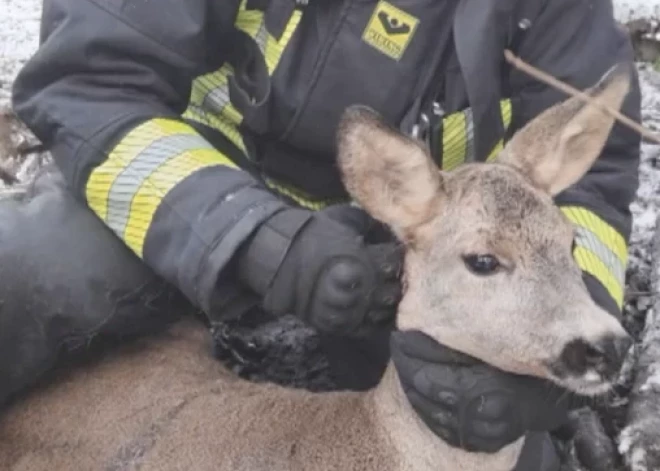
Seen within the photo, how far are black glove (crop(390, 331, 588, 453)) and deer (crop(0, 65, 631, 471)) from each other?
5 cm

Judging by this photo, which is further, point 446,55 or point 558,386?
point 446,55

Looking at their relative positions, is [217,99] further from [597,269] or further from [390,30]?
[597,269]

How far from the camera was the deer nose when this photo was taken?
2945mm

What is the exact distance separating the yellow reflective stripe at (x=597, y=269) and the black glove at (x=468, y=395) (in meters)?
0.45

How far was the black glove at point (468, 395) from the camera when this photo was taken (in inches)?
128

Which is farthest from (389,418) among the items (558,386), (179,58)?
(179,58)

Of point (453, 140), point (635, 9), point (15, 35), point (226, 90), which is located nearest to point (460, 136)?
point (453, 140)

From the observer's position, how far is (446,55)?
151 inches

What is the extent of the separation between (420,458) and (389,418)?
12cm

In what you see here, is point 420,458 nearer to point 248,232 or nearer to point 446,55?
point 248,232

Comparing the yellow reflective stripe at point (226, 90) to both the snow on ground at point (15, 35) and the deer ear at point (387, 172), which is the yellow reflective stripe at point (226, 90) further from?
the snow on ground at point (15, 35)

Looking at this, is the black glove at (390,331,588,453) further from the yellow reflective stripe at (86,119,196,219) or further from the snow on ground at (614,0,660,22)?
the snow on ground at (614,0,660,22)

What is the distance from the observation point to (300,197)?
4.20m

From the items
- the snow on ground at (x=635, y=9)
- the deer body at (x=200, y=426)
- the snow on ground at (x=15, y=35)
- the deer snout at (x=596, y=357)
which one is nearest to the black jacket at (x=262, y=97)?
the deer body at (x=200, y=426)
